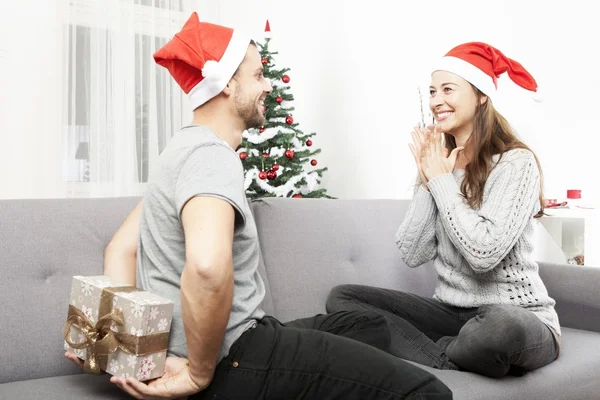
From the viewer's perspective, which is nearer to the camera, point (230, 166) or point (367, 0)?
point (230, 166)

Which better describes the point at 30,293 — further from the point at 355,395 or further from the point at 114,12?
the point at 114,12

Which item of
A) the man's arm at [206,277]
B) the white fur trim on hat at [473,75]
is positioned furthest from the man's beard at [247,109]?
the white fur trim on hat at [473,75]

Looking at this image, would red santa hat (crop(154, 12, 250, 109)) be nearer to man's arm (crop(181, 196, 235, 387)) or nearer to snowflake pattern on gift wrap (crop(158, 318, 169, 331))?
man's arm (crop(181, 196, 235, 387))

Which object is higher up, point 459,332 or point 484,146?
point 484,146

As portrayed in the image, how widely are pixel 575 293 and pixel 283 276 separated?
1.06 meters

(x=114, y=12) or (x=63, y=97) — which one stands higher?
(x=114, y=12)

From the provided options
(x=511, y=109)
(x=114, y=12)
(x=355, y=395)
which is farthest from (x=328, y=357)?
(x=114, y=12)

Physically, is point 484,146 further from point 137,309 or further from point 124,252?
point 137,309

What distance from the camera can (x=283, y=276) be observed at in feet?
7.43

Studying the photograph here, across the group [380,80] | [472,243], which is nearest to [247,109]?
[472,243]

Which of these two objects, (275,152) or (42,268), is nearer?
(42,268)

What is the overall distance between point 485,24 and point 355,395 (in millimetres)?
2901

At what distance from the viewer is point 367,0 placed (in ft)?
14.6

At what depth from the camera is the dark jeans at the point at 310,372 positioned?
4.48ft
